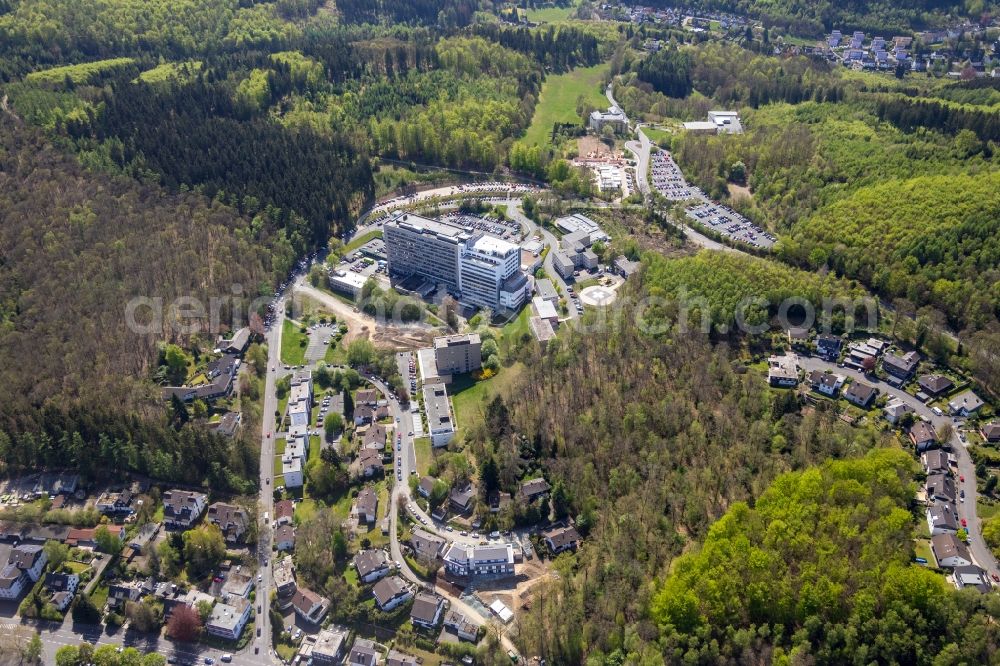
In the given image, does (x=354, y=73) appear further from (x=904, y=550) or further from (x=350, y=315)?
(x=904, y=550)

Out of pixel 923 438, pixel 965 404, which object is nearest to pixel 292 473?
pixel 923 438

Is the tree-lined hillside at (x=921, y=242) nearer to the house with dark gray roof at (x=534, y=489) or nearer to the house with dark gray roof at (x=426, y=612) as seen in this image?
the house with dark gray roof at (x=534, y=489)

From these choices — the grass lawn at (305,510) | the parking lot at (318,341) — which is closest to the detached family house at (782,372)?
the grass lawn at (305,510)

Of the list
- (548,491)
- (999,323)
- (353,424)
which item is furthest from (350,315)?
(999,323)

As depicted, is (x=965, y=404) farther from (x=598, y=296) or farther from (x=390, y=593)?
(x=390, y=593)

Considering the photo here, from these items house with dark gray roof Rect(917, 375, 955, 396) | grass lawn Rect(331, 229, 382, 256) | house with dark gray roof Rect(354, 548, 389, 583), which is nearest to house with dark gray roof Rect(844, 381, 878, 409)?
house with dark gray roof Rect(917, 375, 955, 396)
